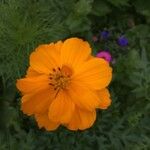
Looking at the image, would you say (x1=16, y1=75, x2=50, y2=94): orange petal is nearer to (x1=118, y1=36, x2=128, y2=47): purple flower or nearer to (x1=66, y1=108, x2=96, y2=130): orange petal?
(x1=66, y1=108, x2=96, y2=130): orange petal

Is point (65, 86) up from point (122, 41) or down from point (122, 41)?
up

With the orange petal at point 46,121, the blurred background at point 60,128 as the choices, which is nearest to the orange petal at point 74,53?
the orange petal at point 46,121

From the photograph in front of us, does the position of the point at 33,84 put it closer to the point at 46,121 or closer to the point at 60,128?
the point at 46,121

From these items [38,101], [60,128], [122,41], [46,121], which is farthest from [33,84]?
[122,41]

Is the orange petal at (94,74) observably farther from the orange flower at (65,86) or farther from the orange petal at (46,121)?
the orange petal at (46,121)

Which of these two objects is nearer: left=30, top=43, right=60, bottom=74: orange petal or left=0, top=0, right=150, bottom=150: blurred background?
left=30, top=43, right=60, bottom=74: orange petal

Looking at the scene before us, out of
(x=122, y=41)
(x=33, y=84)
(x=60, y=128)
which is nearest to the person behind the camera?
(x=33, y=84)

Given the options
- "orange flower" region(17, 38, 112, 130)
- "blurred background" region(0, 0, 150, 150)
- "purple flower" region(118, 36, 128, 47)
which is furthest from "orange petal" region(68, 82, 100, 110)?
"purple flower" region(118, 36, 128, 47)
